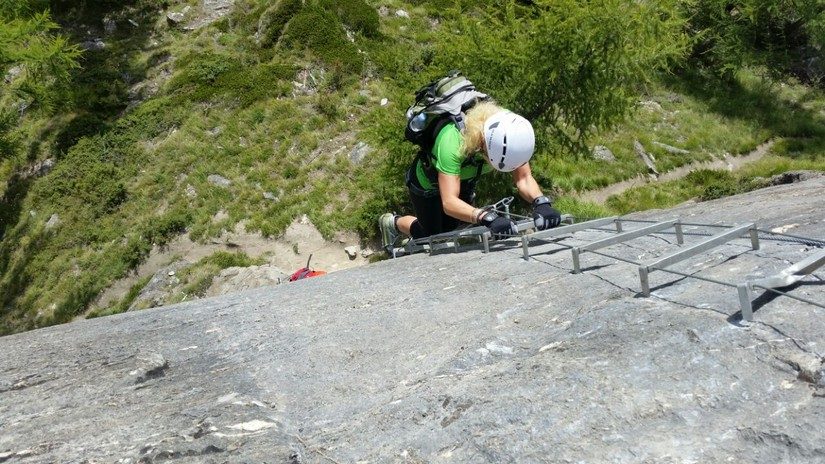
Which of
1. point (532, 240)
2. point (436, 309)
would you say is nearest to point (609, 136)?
point (532, 240)

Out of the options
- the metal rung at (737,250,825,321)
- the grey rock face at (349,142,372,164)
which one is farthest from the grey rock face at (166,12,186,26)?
the metal rung at (737,250,825,321)

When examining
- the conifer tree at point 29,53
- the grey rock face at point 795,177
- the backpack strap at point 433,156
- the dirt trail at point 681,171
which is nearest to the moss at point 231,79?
the conifer tree at point 29,53

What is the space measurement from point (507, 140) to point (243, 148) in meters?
15.7

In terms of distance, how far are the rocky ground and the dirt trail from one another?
14258 millimetres

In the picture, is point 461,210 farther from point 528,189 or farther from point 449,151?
point 528,189

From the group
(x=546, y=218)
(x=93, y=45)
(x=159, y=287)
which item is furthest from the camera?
(x=93, y=45)

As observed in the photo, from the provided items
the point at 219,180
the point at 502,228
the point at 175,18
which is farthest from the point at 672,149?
the point at 175,18

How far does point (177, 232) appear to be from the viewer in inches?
697

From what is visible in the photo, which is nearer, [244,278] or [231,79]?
[244,278]

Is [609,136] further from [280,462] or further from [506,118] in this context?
[280,462]

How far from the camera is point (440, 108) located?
6574 mm

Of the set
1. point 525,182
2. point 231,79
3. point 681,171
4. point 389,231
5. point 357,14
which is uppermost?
point 357,14

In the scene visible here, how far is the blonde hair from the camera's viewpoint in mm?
6266

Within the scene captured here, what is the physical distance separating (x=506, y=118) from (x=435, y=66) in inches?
337
